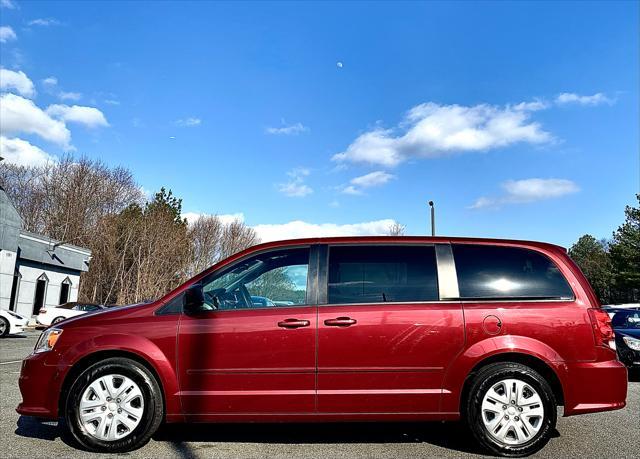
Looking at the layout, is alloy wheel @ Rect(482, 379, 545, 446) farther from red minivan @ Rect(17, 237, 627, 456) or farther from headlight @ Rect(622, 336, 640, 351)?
headlight @ Rect(622, 336, 640, 351)

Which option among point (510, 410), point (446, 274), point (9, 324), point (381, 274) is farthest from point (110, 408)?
point (9, 324)

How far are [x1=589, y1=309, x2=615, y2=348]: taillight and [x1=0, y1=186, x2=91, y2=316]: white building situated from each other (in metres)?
24.0

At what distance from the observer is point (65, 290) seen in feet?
92.5

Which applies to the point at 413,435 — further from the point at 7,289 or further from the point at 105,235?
the point at 105,235

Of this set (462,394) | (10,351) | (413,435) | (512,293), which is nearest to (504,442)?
(462,394)

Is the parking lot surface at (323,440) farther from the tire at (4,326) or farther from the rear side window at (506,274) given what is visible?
the tire at (4,326)

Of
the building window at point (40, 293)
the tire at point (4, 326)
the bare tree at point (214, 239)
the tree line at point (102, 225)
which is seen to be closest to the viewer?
the tire at point (4, 326)

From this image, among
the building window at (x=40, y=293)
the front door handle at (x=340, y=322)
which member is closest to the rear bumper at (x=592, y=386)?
the front door handle at (x=340, y=322)

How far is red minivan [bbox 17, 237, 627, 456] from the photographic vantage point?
4.18 meters

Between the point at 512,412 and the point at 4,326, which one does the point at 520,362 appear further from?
the point at 4,326

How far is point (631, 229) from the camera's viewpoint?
49.6 metres

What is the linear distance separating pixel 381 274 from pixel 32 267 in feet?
84.9

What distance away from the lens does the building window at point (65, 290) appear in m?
27.7

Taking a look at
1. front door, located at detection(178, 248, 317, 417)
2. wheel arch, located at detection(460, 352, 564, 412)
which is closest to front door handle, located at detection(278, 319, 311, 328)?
front door, located at detection(178, 248, 317, 417)
